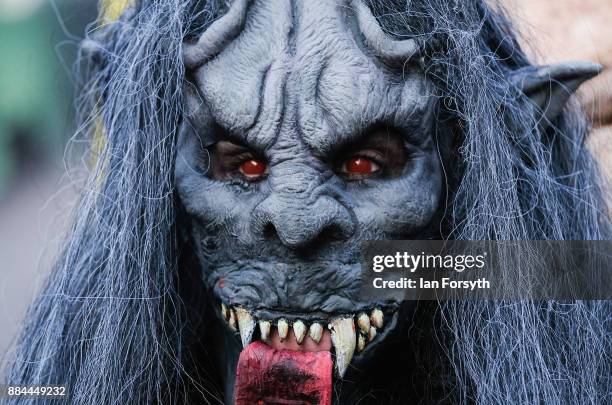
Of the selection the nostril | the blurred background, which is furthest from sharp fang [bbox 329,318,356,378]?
the blurred background

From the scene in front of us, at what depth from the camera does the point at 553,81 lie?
110 cm

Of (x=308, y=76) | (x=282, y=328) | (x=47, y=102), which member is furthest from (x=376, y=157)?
(x=47, y=102)

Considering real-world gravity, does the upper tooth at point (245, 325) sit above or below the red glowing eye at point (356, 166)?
below

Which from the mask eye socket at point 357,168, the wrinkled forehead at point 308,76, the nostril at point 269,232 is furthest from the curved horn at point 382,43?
the nostril at point 269,232

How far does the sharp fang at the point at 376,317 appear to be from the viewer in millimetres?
970

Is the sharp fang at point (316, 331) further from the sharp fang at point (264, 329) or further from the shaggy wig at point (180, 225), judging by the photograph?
the shaggy wig at point (180, 225)

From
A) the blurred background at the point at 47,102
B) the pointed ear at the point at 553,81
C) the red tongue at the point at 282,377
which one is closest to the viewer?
the red tongue at the point at 282,377

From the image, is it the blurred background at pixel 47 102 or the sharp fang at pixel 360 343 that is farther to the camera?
the blurred background at pixel 47 102

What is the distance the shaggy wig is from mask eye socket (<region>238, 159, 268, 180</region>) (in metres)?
0.13

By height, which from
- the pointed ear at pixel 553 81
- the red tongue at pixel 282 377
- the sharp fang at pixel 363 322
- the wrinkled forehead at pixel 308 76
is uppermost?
the pointed ear at pixel 553 81

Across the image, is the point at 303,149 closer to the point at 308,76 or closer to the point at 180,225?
the point at 308,76

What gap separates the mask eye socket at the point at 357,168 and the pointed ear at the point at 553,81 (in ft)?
0.86

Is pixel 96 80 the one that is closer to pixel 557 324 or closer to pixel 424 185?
pixel 424 185

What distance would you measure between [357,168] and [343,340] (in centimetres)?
20
